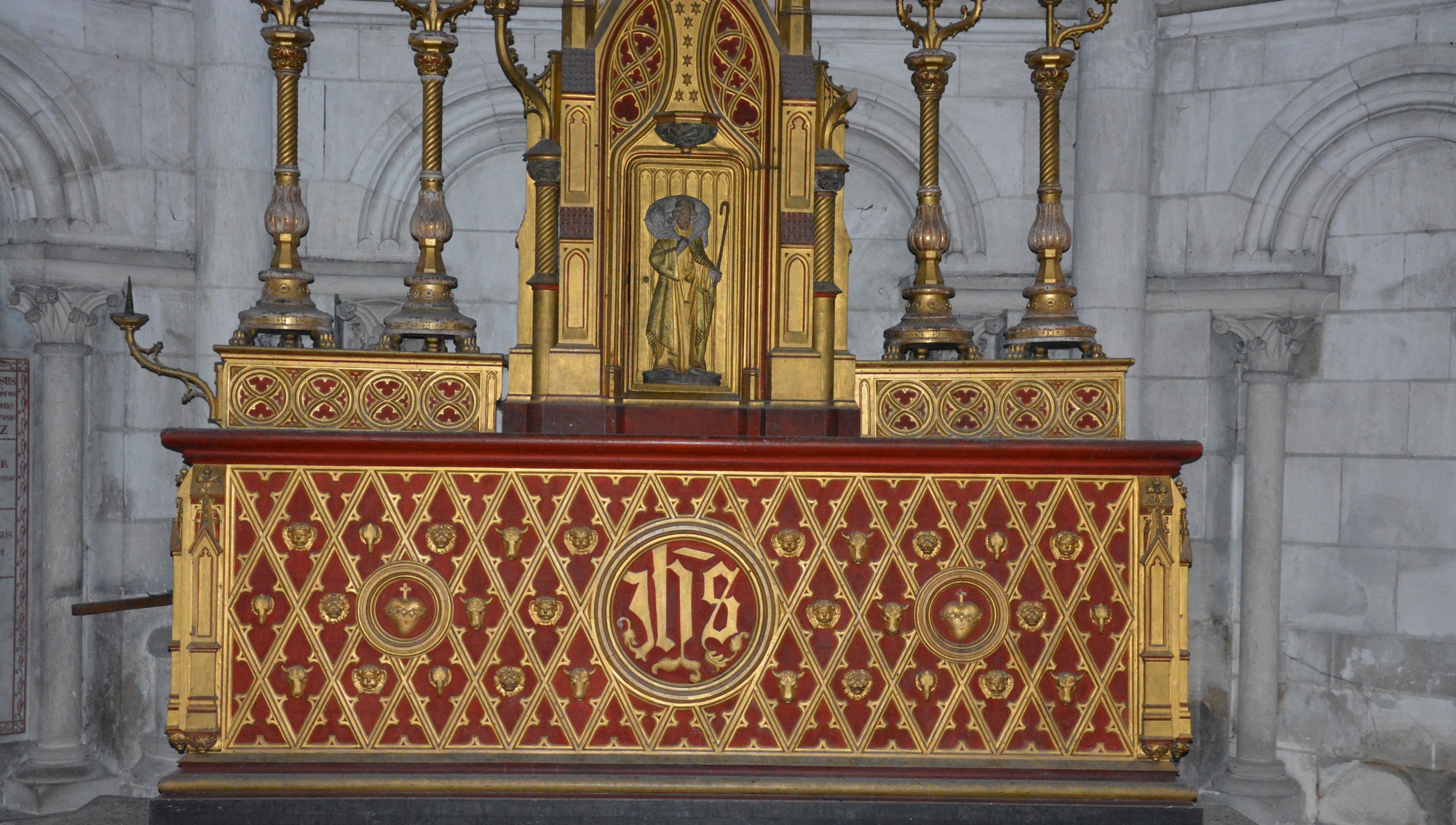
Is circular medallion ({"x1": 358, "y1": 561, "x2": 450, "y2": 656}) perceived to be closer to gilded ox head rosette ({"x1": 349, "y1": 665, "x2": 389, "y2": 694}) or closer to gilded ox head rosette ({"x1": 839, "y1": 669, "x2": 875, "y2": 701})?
gilded ox head rosette ({"x1": 349, "y1": 665, "x2": 389, "y2": 694})

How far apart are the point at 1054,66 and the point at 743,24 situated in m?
1.14

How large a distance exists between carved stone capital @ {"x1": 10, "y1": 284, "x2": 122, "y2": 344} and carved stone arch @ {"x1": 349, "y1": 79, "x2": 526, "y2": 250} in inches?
50.3

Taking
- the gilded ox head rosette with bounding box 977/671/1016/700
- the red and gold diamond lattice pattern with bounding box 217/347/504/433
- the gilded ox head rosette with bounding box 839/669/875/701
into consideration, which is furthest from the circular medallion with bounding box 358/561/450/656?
the gilded ox head rosette with bounding box 977/671/1016/700

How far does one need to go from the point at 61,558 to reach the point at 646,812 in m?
3.66

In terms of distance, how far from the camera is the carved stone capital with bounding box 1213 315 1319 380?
649cm

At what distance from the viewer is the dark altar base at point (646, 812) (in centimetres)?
394

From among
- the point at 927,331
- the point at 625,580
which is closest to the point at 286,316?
the point at 625,580

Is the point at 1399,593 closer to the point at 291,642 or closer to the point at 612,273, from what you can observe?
the point at 612,273

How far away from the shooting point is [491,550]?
4.10 meters

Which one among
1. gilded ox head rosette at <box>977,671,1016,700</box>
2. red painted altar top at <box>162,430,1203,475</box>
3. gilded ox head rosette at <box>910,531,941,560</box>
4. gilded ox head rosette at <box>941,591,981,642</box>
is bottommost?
gilded ox head rosette at <box>977,671,1016,700</box>

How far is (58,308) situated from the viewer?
6.16m

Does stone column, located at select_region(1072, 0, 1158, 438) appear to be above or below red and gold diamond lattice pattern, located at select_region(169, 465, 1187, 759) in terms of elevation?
above

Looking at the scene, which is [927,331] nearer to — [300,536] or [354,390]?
[354,390]

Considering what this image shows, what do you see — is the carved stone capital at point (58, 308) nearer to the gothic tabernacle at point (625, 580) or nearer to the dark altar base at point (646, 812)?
the gothic tabernacle at point (625, 580)
